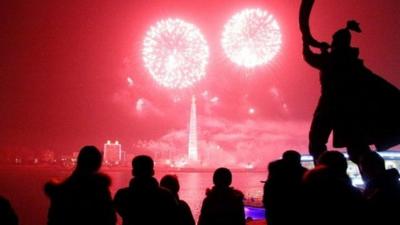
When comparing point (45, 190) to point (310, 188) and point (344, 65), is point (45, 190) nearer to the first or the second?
point (310, 188)

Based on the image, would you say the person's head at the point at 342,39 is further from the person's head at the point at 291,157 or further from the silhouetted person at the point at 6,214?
the silhouetted person at the point at 6,214

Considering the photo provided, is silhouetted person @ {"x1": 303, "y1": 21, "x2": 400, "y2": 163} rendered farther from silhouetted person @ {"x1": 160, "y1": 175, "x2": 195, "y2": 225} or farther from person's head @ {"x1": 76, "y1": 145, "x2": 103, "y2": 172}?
person's head @ {"x1": 76, "y1": 145, "x2": 103, "y2": 172}

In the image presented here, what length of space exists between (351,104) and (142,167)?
A: 376cm

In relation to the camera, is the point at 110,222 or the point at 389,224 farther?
the point at 110,222

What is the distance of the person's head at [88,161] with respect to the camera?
5.25 m

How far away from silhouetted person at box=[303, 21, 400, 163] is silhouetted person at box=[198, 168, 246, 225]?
1655 mm

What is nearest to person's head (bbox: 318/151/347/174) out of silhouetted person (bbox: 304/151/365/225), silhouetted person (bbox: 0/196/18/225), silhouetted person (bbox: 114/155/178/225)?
silhouetted person (bbox: 304/151/365/225)

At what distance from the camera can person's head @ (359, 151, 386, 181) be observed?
512 centimetres

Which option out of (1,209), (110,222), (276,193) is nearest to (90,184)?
(110,222)

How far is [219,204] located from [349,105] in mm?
2791

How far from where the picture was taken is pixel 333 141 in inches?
287

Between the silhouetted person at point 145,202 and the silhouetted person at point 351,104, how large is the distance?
302 centimetres

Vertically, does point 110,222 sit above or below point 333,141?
below

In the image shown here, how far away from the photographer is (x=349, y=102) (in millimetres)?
7086
